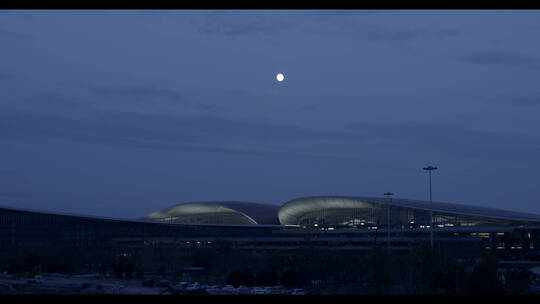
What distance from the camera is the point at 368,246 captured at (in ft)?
131

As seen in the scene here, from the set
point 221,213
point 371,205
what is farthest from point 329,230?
point 221,213

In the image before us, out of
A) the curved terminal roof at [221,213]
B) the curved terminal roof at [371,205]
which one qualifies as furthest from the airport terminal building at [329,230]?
the curved terminal roof at [221,213]

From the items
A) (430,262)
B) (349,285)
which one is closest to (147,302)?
(430,262)

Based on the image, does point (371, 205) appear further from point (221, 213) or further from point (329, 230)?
point (221, 213)

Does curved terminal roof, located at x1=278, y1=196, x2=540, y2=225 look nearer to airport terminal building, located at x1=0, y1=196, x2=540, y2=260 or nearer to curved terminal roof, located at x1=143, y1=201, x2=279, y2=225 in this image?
airport terminal building, located at x1=0, y1=196, x2=540, y2=260

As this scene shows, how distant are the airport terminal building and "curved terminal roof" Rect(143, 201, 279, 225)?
3.98 meters

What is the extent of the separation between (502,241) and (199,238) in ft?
66.8

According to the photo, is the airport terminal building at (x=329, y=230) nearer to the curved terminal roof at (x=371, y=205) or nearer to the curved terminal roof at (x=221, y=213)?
the curved terminal roof at (x=371, y=205)

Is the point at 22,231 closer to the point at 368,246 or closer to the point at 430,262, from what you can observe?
the point at 368,246

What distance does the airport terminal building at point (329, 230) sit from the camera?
38.2 m

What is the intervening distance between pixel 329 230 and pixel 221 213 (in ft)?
59.2

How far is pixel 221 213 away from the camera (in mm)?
60656

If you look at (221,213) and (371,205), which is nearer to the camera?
(371,205)

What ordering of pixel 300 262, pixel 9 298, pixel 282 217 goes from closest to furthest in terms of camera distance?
pixel 9 298, pixel 300 262, pixel 282 217
